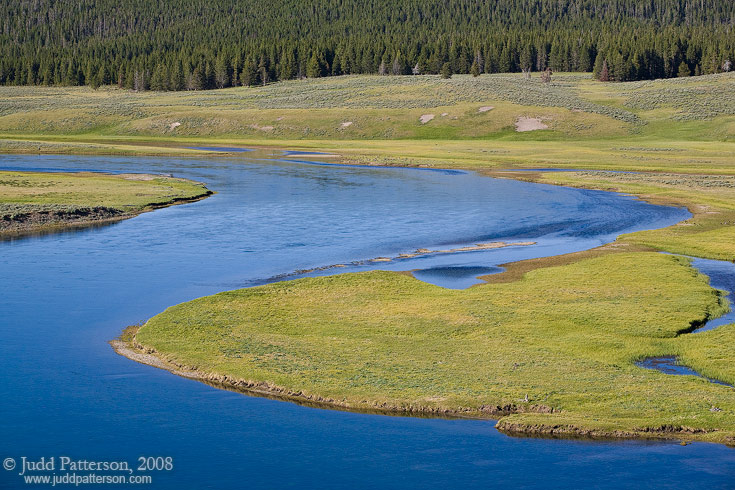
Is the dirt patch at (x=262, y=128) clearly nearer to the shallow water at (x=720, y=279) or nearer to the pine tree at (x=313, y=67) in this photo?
the pine tree at (x=313, y=67)

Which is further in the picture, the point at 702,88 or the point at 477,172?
the point at 702,88

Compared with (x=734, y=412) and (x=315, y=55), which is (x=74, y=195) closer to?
(x=734, y=412)

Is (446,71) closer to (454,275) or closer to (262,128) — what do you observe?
(262,128)

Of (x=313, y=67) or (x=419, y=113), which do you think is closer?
(x=419, y=113)

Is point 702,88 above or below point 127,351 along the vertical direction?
above

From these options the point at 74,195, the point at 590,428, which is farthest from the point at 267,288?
the point at 74,195

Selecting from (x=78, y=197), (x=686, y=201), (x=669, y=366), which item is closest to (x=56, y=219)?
(x=78, y=197)

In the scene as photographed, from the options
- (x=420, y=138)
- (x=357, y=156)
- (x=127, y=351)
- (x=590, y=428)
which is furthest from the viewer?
(x=420, y=138)
